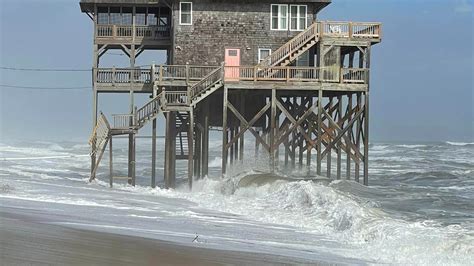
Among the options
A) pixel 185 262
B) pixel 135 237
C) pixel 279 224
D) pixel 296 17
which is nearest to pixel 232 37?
pixel 296 17

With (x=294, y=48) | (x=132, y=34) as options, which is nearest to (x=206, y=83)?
(x=294, y=48)

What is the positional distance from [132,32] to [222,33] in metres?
6.26

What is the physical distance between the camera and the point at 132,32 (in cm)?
3559

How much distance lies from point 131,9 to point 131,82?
245 inches

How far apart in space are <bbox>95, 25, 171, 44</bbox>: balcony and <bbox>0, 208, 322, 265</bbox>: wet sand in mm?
23925

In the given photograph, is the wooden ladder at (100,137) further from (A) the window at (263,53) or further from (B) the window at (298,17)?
(B) the window at (298,17)

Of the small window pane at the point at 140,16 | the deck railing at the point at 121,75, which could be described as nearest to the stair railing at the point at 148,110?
the deck railing at the point at 121,75

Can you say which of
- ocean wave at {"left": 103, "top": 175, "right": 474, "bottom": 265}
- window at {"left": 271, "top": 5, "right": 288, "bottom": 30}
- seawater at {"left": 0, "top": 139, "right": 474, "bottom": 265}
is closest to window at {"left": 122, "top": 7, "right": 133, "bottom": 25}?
window at {"left": 271, "top": 5, "right": 288, "bottom": 30}

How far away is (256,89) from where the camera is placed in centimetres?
2814

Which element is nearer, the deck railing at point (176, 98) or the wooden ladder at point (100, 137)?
the deck railing at point (176, 98)

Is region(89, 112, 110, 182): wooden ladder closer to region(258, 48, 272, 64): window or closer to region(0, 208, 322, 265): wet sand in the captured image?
region(258, 48, 272, 64): window

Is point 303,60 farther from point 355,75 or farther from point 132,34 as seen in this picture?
point 132,34

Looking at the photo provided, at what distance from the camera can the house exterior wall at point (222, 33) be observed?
31812 mm

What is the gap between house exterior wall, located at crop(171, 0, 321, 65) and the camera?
31.8 metres
